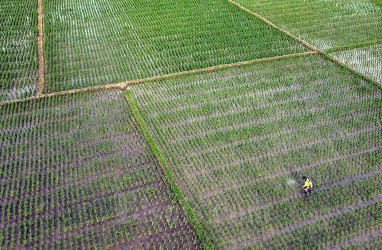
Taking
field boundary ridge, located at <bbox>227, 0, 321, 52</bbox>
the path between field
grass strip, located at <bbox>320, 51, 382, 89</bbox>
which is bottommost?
the path between field

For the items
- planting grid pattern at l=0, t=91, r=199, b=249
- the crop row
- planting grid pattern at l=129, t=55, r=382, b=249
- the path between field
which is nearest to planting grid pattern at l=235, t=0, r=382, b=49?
planting grid pattern at l=129, t=55, r=382, b=249

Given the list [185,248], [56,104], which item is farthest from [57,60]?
[185,248]

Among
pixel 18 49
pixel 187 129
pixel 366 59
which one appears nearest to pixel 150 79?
pixel 187 129

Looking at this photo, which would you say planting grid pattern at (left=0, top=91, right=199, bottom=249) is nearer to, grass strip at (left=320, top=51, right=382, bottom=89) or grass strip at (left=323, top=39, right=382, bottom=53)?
grass strip at (left=320, top=51, right=382, bottom=89)

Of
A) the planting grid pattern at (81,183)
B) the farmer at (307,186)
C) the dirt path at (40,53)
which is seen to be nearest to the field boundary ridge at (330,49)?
the farmer at (307,186)

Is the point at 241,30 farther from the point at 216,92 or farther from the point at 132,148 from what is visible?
the point at 132,148

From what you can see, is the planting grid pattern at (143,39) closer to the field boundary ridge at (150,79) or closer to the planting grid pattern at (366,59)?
the field boundary ridge at (150,79)
